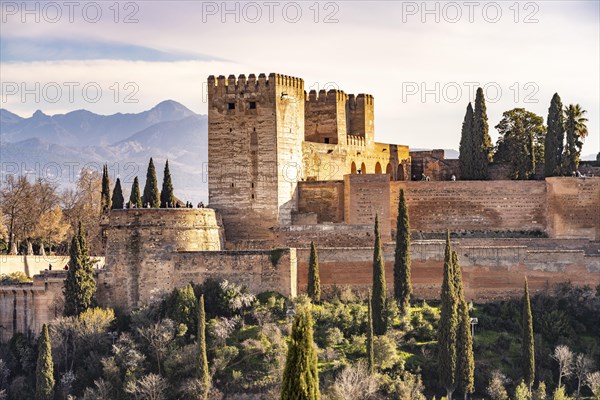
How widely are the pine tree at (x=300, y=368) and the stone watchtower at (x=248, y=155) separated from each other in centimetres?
1695

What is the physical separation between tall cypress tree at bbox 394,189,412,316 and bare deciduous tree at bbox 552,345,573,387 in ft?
17.4

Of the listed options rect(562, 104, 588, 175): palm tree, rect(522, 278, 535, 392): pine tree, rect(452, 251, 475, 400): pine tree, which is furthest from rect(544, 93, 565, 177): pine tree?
rect(452, 251, 475, 400): pine tree

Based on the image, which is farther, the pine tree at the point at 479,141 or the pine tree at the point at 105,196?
the pine tree at the point at 105,196

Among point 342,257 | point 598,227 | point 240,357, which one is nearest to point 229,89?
point 342,257

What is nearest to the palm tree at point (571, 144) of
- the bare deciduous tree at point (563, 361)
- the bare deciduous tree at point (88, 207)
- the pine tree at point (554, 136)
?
the pine tree at point (554, 136)

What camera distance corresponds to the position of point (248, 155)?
42.5m

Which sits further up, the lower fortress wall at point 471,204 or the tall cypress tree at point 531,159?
the tall cypress tree at point 531,159

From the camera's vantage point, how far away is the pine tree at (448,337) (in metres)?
35.0

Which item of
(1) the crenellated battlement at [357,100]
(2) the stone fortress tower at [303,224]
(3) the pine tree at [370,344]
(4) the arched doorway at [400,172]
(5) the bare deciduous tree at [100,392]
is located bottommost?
(5) the bare deciduous tree at [100,392]

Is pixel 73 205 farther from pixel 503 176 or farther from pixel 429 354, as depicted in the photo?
pixel 429 354

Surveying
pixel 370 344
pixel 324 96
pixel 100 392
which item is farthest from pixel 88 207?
pixel 370 344

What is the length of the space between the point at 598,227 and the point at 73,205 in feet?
91.1

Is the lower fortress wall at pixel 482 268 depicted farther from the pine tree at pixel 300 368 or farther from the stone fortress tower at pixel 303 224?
the pine tree at pixel 300 368

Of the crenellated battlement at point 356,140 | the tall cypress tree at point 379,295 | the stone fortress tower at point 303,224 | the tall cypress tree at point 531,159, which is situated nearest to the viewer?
the tall cypress tree at point 379,295
